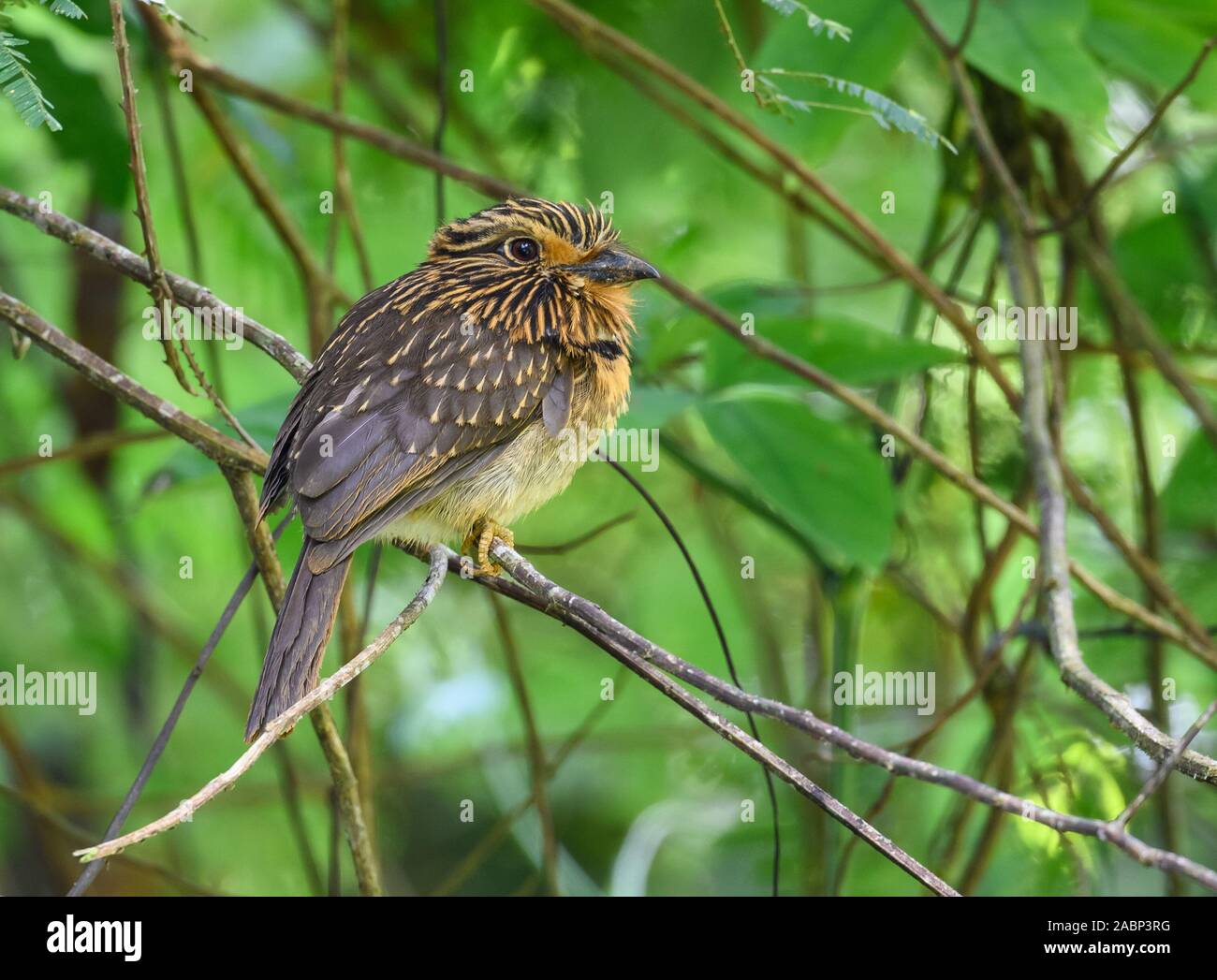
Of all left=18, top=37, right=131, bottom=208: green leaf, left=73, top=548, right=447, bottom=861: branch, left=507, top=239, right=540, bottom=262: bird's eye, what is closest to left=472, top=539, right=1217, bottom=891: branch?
left=73, top=548, right=447, bottom=861: branch

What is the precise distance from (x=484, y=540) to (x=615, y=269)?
0.68 m

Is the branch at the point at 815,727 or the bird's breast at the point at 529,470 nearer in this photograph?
the branch at the point at 815,727

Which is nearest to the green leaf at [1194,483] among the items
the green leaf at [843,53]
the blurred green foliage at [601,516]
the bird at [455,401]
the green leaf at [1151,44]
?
the blurred green foliage at [601,516]

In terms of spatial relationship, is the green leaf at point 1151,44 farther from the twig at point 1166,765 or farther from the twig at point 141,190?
the twig at point 141,190

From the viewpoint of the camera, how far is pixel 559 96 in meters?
4.05

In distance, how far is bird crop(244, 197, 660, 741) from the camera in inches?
91.0

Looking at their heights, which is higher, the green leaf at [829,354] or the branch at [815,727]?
the green leaf at [829,354]

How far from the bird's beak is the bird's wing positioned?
22cm

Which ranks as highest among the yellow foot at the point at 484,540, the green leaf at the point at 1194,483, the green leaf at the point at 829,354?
the green leaf at the point at 829,354

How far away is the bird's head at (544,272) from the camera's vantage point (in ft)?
9.23

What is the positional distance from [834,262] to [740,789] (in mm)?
1929

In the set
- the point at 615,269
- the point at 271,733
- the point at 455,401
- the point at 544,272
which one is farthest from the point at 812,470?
the point at 271,733

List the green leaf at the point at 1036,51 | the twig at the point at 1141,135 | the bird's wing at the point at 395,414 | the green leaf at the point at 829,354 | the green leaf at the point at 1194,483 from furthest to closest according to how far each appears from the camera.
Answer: the green leaf at the point at 1194,483 → the green leaf at the point at 829,354 → the green leaf at the point at 1036,51 → the twig at the point at 1141,135 → the bird's wing at the point at 395,414

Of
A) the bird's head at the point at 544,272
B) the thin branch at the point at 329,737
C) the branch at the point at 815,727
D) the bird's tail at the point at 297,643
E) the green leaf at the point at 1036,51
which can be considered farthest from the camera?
the bird's head at the point at 544,272
